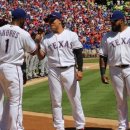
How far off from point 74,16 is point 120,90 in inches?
1231

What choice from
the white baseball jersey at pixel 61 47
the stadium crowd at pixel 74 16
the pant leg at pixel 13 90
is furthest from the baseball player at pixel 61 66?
the stadium crowd at pixel 74 16

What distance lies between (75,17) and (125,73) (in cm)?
3116

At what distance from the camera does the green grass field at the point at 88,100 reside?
8.77 meters

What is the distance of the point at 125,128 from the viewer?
22.1 feet

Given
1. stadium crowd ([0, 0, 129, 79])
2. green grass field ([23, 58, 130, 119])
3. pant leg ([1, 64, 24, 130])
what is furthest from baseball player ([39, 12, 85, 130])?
stadium crowd ([0, 0, 129, 79])

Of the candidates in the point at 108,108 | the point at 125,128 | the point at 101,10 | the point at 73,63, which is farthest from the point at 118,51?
the point at 101,10

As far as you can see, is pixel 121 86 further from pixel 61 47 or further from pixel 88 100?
pixel 88 100

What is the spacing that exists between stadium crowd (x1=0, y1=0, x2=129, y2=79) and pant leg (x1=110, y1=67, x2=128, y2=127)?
78.1 feet

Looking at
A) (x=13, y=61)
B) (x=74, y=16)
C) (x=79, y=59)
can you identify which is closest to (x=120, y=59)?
(x=79, y=59)

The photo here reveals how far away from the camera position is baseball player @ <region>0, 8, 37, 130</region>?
637 cm

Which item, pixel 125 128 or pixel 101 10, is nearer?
pixel 125 128

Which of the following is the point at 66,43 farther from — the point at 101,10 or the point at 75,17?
the point at 101,10

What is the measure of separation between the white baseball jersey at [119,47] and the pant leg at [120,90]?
0.14 metres

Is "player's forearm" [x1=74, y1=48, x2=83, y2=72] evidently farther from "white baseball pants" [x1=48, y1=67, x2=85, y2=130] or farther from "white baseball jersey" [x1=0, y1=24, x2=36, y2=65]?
"white baseball jersey" [x1=0, y1=24, x2=36, y2=65]
